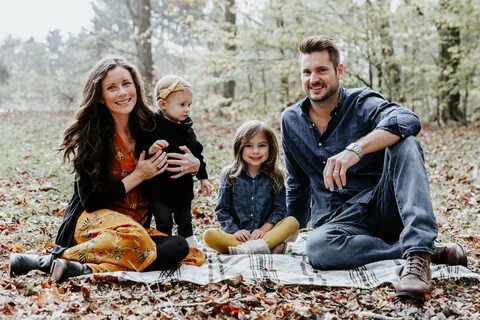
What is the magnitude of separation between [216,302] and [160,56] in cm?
2426

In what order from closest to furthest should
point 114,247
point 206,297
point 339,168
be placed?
point 206,297 → point 339,168 → point 114,247

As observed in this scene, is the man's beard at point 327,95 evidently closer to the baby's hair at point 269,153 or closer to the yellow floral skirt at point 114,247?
the baby's hair at point 269,153

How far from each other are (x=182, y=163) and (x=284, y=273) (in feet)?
3.49

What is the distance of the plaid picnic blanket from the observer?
134 inches

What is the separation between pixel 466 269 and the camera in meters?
3.49

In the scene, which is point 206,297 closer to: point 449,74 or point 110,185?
point 110,185

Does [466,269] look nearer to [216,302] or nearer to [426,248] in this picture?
[426,248]

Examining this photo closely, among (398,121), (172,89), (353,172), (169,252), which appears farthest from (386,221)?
(172,89)

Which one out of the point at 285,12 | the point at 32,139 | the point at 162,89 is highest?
the point at 285,12

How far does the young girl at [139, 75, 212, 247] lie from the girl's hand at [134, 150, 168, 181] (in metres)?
0.06

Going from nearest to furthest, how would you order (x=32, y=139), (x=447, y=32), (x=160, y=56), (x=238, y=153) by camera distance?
(x=238, y=153)
(x=32, y=139)
(x=447, y=32)
(x=160, y=56)

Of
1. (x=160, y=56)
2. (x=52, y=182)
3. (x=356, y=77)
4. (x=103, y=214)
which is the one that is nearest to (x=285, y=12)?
(x=356, y=77)

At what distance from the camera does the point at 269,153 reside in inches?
178

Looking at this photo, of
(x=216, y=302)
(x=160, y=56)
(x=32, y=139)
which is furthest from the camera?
(x=160, y=56)
